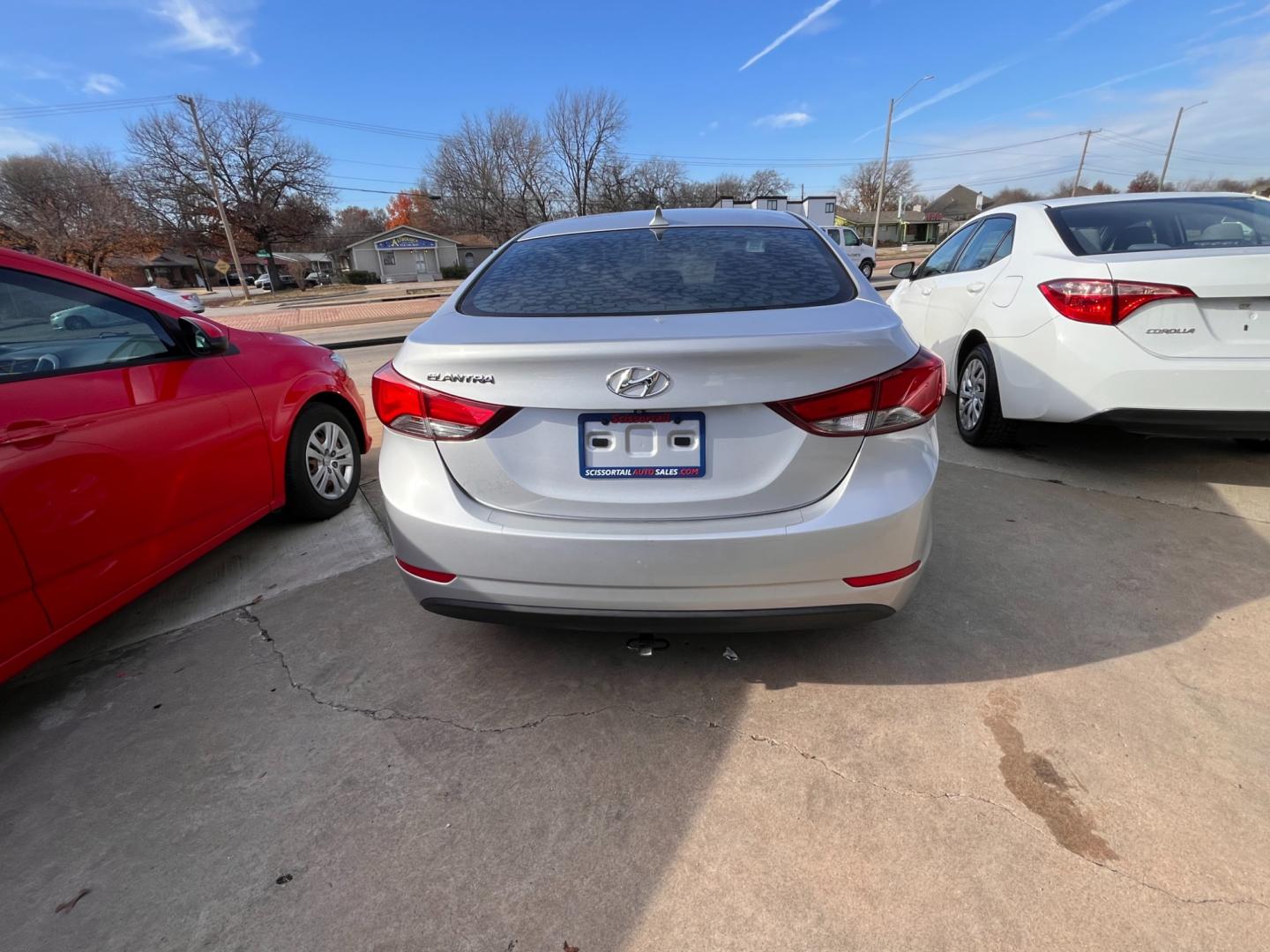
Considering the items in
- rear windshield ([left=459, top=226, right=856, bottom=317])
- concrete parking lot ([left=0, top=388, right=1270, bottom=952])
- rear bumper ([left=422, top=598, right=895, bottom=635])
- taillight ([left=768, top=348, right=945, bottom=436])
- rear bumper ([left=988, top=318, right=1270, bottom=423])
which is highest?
rear windshield ([left=459, top=226, right=856, bottom=317])

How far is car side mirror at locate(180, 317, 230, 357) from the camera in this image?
117 inches

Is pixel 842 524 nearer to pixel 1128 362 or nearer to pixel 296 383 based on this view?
pixel 1128 362

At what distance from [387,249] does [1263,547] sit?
7322 centimetres

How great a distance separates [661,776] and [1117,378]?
3.22 m

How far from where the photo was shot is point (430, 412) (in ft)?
6.55

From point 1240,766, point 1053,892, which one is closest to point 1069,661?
point 1240,766

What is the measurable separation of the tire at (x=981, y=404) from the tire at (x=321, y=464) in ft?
13.8

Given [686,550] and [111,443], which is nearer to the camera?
[686,550]

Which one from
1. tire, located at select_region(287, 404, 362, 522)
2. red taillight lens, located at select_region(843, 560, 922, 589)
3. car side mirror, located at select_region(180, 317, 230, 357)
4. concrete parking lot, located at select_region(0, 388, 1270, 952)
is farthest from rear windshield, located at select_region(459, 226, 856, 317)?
tire, located at select_region(287, 404, 362, 522)

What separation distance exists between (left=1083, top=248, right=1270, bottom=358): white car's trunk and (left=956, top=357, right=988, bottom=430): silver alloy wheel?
1155 millimetres

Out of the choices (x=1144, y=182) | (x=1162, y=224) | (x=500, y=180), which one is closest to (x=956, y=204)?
(x=1144, y=182)

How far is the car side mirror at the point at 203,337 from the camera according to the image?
117 inches

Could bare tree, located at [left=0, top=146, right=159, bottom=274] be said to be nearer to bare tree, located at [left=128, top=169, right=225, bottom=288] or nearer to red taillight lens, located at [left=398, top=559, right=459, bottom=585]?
bare tree, located at [left=128, top=169, right=225, bottom=288]

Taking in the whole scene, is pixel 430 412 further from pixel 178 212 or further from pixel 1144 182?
pixel 1144 182
